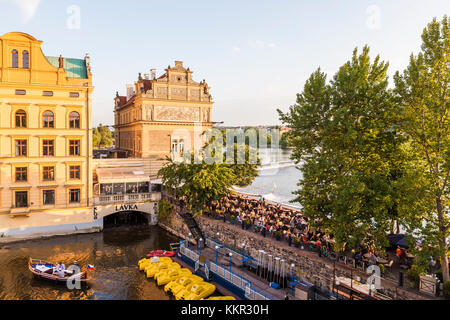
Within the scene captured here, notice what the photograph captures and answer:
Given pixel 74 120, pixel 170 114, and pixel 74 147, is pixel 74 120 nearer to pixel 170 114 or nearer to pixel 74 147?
pixel 74 147

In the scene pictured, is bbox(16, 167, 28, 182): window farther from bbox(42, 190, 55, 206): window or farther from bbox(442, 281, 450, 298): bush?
bbox(442, 281, 450, 298): bush

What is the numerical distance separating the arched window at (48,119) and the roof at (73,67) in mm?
5026

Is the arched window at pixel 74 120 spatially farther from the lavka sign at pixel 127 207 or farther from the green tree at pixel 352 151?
the green tree at pixel 352 151

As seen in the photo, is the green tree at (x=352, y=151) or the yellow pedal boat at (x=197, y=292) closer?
the green tree at (x=352, y=151)

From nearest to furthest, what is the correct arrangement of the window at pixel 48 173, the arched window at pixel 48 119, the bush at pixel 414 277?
1. the bush at pixel 414 277
2. the arched window at pixel 48 119
3. the window at pixel 48 173

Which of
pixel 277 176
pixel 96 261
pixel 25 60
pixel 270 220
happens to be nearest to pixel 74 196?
pixel 96 261

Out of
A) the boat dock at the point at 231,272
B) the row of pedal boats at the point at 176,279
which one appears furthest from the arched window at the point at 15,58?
the boat dock at the point at 231,272

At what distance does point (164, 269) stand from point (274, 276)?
8499 mm

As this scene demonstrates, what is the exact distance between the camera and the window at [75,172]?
3294 cm

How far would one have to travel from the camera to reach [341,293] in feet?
58.0

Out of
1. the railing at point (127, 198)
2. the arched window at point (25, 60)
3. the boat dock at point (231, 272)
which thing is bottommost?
the boat dock at point (231, 272)

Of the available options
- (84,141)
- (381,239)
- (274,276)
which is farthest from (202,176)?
(381,239)

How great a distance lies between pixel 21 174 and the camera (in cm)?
3075
